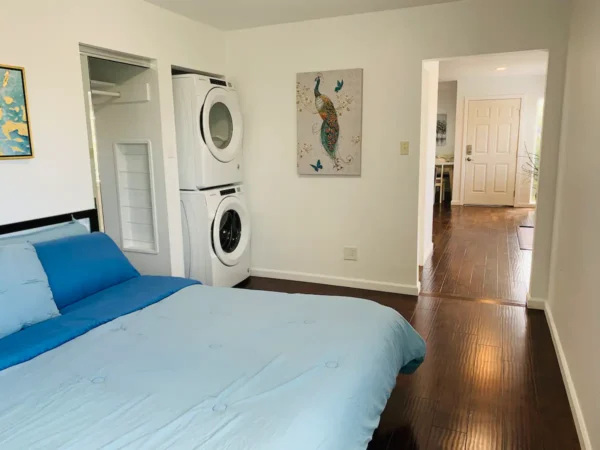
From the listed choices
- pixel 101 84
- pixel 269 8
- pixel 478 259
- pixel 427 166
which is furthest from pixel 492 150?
pixel 101 84

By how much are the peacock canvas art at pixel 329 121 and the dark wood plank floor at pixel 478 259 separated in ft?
4.52

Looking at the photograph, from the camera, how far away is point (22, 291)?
2010 mm

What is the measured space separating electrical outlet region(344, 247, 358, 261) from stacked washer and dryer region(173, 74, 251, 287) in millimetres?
933

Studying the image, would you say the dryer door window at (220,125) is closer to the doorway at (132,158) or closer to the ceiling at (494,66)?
the doorway at (132,158)

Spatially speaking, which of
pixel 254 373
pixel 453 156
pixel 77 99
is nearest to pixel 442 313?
pixel 254 373

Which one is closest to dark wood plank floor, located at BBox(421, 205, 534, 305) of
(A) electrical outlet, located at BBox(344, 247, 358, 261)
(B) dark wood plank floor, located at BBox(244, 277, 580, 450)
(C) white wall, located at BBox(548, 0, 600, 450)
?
(B) dark wood plank floor, located at BBox(244, 277, 580, 450)

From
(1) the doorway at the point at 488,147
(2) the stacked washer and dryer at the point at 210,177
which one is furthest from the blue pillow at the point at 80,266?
(1) the doorway at the point at 488,147

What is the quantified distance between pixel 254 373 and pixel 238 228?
278cm

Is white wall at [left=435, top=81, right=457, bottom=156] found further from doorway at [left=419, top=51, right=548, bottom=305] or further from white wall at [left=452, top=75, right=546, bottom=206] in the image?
white wall at [left=452, top=75, right=546, bottom=206]

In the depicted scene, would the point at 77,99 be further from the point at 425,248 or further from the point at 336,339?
the point at 425,248

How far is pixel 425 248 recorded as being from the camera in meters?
4.97

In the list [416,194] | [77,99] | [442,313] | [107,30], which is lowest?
[442,313]

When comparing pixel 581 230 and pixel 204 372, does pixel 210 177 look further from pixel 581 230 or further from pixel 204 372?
pixel 581 230

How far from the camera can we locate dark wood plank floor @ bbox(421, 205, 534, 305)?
4.02 metres
